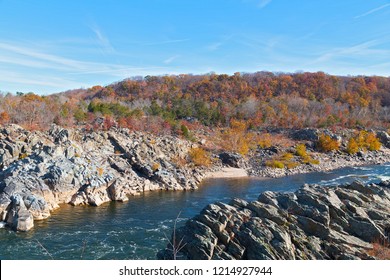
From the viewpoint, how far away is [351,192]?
67.0ft

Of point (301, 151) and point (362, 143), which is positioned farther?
point (362, 143)

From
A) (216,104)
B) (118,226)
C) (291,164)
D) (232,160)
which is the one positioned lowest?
Result: (118,226)

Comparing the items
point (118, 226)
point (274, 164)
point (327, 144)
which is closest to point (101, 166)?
point (118, 226)

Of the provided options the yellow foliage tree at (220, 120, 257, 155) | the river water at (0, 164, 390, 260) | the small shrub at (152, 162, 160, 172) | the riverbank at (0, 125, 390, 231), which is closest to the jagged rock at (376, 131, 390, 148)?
the riverbank at (0, 125, 390, 231)

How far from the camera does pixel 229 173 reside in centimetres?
4400

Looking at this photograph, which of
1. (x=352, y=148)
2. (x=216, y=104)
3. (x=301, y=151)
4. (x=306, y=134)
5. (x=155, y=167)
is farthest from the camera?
(x=216, y=104)

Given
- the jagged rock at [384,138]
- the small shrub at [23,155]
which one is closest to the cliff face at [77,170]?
the small shrub at [23,155]

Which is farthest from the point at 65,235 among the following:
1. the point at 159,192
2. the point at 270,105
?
the point at 270,105

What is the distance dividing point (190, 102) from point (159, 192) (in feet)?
150

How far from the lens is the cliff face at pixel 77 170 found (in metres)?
26.0

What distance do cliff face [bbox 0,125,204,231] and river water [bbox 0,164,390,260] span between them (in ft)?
4.14

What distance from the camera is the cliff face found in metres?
26.0

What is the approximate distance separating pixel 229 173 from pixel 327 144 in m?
21.7

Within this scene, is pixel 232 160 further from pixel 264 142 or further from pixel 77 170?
pixel 77 170
